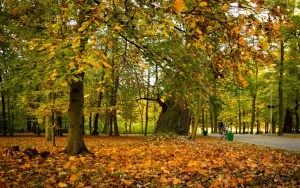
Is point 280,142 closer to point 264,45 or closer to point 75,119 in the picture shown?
point 75,119

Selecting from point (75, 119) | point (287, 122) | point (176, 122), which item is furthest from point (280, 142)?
point (287, 122)

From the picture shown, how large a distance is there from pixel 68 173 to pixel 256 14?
15.4 feet

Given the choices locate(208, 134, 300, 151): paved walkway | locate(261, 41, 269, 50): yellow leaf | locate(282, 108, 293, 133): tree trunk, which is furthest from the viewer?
locate(282, 108, 293, 133): tree trunk

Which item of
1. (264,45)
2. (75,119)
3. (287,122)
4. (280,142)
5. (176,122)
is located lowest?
(280,142)

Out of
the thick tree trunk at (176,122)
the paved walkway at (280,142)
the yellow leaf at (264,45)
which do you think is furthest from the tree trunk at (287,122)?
the yellow leaf at (264,45)

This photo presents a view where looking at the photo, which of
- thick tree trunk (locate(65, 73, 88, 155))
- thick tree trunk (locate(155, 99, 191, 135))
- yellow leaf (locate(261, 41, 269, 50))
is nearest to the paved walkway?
thick tree trunk (locate(155, 99, 191, 135))

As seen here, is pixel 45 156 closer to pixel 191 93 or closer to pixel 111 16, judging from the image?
pixel 191 93

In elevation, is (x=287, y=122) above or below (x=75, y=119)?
below

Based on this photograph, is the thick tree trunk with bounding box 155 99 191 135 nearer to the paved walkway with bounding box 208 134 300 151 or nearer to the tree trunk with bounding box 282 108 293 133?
the paved walkway with bounding box 208 134 300 151

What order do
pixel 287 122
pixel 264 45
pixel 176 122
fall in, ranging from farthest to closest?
pixel 287 122, pixel 176 122, pixel 264 45

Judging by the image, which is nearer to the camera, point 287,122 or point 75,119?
point 75,119

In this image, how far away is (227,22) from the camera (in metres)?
4.39

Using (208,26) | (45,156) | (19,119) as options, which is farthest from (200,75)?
(19,119)

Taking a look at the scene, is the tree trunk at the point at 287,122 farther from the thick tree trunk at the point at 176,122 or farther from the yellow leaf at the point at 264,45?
the yellow leaf at the point at 264,45
